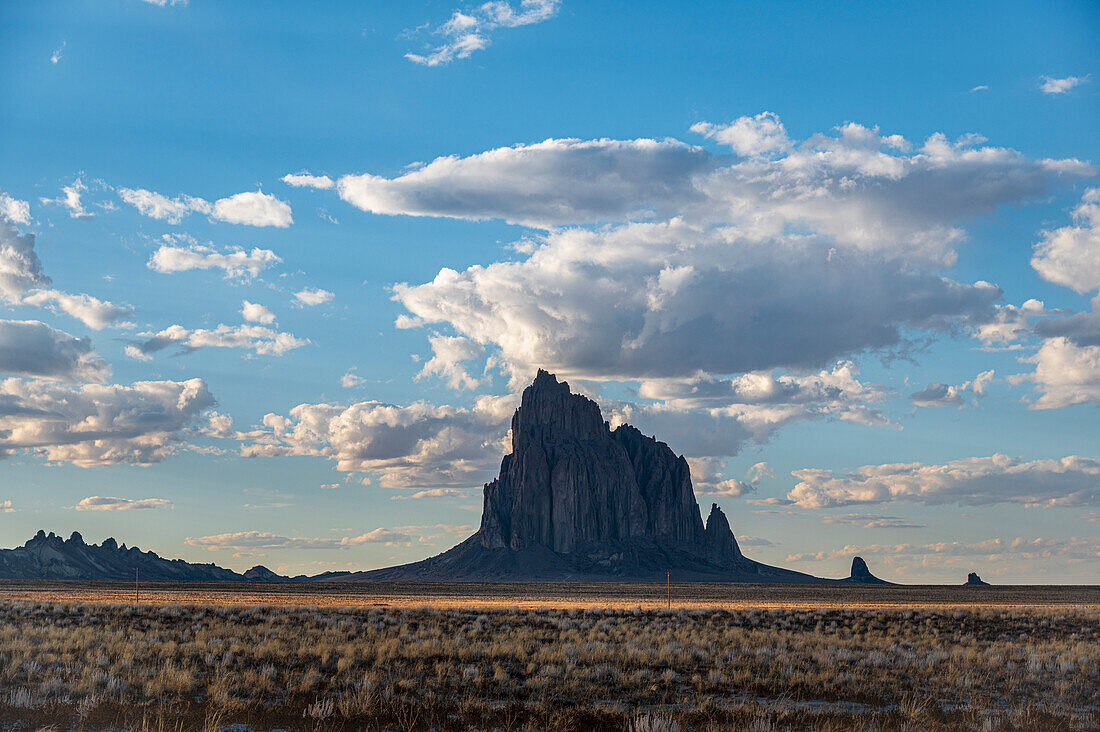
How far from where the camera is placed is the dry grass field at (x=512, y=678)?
1585cm

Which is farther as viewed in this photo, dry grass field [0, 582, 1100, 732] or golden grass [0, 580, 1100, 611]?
golden grass [0, 580, 1100, 611]

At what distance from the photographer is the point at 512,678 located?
20.4m

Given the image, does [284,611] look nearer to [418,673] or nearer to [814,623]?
[418,673]

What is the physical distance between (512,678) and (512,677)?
0.58ft

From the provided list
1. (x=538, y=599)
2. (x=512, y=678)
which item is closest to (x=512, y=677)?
(x=512, y=678)

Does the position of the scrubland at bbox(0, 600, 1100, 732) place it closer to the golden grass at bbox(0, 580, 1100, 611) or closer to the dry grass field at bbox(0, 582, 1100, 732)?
the dry grass field at bbox(0, 582, 1100, 732)

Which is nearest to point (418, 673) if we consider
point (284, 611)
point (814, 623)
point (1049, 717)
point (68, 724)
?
point (68, 724)

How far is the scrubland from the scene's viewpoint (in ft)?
52.1

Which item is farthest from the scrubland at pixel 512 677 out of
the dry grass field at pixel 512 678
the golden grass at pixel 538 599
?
the golden grass at pixel 538 599

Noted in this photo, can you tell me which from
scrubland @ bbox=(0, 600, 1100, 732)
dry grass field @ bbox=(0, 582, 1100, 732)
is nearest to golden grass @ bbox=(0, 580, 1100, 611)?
scrubland @ bbox=(0, 600, 1100, 732)

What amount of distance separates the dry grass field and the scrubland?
67 mm

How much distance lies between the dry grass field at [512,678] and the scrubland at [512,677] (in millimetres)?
67

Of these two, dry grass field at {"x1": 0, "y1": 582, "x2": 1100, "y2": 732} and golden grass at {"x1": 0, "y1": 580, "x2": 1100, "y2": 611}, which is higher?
dry grass field at {"x1": 0, "y1": 582, "x2": 1100, "y2": 732}

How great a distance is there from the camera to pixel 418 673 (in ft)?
67.2
